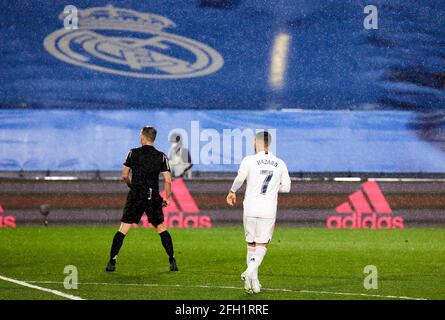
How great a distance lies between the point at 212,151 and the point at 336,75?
5.33 metres

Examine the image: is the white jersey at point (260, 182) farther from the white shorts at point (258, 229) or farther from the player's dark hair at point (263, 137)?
the player's dark hair at point (263, 137)

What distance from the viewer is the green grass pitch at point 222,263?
1283cm

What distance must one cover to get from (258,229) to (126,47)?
68.6ft

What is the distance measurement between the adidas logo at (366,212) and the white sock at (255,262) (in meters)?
12.6

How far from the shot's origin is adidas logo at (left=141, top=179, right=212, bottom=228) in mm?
Result: 24828

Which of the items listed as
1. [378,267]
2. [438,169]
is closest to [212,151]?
[438,169]

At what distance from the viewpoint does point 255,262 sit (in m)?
12.5

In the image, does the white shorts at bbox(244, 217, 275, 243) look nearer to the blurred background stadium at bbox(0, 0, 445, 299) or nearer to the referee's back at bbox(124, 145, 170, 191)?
the referee's back at bbox(124, 145, 170, 191)

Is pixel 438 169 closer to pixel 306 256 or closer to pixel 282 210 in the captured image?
pixel 282 210

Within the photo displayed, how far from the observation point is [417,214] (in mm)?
25172

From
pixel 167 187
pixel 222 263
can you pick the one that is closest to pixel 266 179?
pixel 167 187

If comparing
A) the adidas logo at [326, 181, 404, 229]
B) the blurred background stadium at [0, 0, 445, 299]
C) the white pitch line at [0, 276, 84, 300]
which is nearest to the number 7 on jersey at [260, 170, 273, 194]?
the white pitch line at [0, 276, 84, 300]

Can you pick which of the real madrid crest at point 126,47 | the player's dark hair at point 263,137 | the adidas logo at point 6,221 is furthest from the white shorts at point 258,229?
the real madrid crest at point 126,47

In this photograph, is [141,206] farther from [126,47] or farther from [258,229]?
[126,47]
